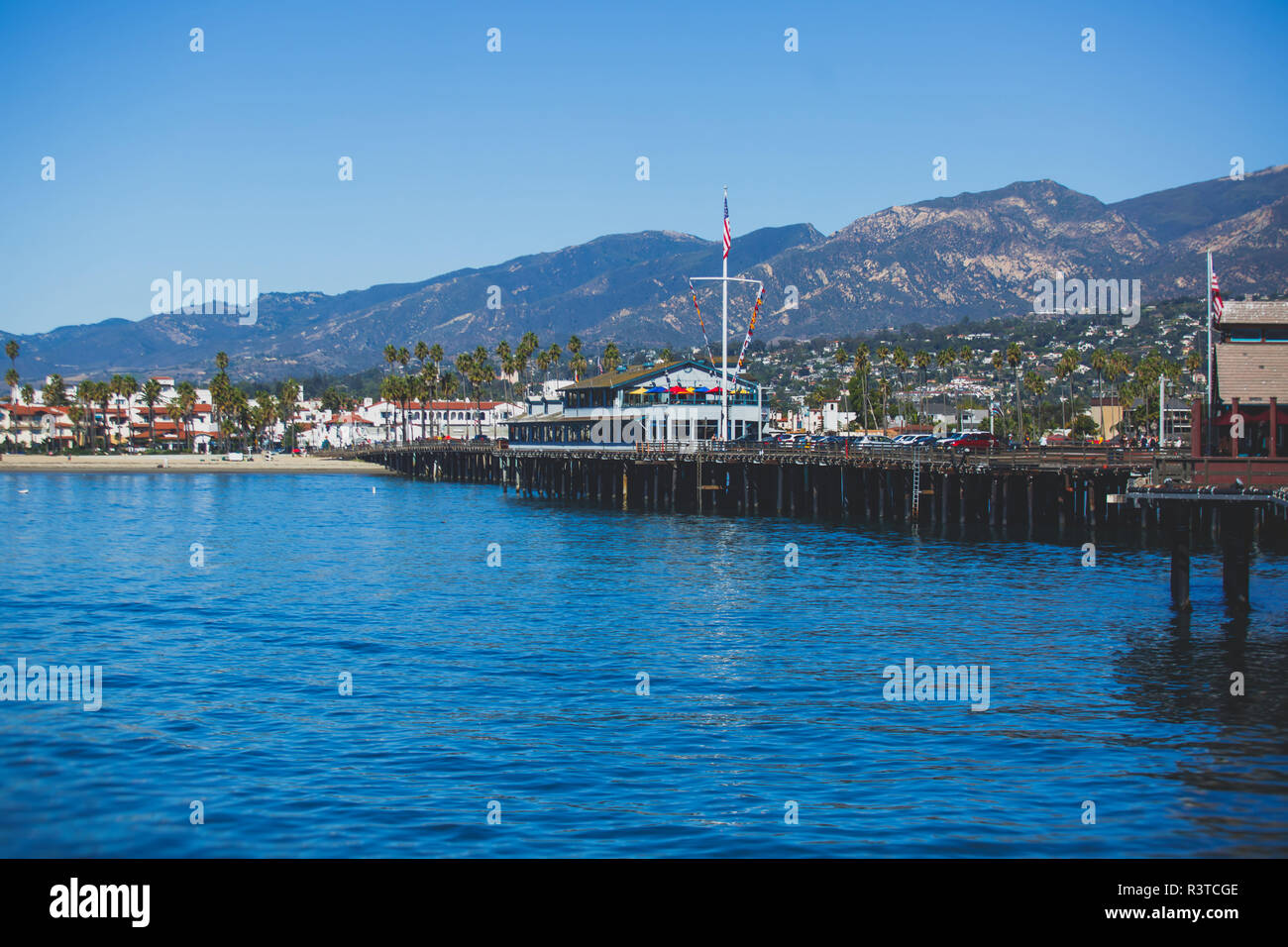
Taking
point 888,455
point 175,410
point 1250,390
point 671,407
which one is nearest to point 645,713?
point 1250,390

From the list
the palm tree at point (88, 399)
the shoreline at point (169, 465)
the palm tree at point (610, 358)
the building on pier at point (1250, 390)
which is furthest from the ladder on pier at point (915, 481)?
the palm tree at point (88, 399)

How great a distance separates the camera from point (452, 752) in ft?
63.5

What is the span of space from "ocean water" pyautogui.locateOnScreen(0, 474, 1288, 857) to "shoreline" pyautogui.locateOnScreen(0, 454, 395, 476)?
107m

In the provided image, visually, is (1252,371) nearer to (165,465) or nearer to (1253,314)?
(1253,314)

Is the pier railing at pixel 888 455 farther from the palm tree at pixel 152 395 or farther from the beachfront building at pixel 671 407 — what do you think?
the palm tree at pixel 152 395

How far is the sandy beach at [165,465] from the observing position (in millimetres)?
147375

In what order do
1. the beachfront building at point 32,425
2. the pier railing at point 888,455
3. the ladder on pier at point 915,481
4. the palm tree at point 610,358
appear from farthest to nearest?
the beachfront building at point 32,425, the palm tree at point 610,358, the ladder on pier at point 915,481, the pier railing at point 888,455

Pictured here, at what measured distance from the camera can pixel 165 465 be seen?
15250 cm

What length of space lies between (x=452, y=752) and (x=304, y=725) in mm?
3685

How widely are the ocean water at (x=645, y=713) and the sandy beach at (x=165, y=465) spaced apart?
354 feet

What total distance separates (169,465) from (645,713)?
145 m
